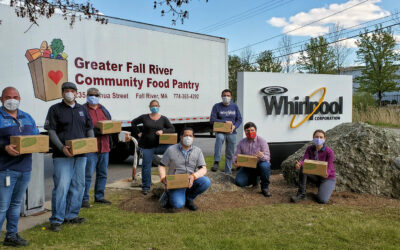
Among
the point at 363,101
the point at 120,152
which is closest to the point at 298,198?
the point at 120,152

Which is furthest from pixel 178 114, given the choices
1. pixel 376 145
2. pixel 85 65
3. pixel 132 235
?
pixel 132 235

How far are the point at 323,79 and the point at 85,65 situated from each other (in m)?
6.42

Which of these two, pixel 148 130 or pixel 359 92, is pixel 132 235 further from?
pixel 359 92

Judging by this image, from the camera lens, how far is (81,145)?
14.3 ft

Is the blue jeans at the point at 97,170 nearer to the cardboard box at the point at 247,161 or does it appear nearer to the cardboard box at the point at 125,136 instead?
the cardboard box at the point at 125,136

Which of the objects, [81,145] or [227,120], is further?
[227,120]

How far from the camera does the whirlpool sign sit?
30.0 feet

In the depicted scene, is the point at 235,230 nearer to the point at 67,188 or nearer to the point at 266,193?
the point at 266,193

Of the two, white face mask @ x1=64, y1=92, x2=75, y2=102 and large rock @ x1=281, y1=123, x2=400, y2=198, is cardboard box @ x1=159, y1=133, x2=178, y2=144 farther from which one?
large rock @ x1=281, y1=123, x2=400, y2=198

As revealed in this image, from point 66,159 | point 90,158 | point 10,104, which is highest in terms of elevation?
point 10,104

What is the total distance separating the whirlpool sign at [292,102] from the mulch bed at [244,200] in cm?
321

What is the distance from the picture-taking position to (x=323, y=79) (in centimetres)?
1020

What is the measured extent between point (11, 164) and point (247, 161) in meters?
3.66

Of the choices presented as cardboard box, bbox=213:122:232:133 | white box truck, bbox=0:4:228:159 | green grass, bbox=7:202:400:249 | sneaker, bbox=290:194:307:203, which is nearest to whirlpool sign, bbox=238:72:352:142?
cardboard box, bbox=213:122:232:133
